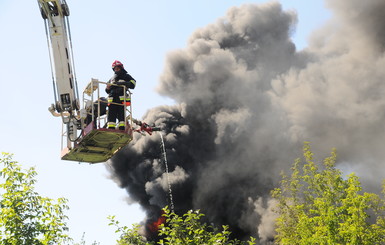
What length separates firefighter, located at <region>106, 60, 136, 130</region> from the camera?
1133 cm

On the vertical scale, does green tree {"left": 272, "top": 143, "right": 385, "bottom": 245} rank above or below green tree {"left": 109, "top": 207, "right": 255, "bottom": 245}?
above

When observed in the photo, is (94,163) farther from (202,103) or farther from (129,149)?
(202,103)

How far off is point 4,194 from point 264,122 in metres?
49.8

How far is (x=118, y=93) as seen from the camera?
11617 mm

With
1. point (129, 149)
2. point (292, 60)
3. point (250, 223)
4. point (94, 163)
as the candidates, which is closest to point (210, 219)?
point (250, 223)

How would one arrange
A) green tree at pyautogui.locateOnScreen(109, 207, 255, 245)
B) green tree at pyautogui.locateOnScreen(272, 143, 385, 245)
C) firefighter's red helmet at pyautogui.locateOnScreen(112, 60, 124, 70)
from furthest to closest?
green tree at pyautogui.locateOnScreen(272, 143, 385, 245)
firefighter's red helmet at pyautogui.locateOnScreen(112, 60, 124, 70)
green tree at pyautogui.locateOnScreen(109, 207, 255, 245)

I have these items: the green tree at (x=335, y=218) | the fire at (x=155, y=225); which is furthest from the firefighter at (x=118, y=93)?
the fire at (x=155, y=225)

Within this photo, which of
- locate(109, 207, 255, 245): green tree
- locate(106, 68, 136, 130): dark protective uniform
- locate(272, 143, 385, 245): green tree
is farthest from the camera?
locate(272, 143, 385, 245): green tree

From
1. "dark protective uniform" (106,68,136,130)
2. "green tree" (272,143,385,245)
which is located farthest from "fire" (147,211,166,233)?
"dark protective uniform" (106,68,136,130)

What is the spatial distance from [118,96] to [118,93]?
0.26 ft

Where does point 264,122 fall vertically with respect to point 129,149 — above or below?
above

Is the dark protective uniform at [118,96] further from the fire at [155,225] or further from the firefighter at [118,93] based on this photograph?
the fire at [155,225]

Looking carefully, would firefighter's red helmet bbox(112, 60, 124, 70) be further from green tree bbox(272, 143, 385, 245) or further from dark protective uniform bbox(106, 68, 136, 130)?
A: green tree bbox(272, 143, 385, 245)

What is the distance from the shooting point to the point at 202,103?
56.0 meters
